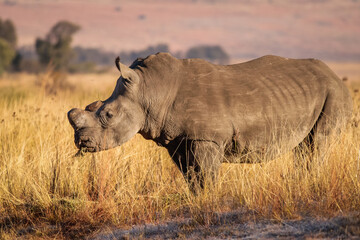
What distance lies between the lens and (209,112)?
4.99 m

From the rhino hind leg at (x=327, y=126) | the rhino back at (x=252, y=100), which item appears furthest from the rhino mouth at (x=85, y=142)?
the rhino hind leg at (x=327, y=126)

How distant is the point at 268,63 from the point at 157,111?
4.62 ft

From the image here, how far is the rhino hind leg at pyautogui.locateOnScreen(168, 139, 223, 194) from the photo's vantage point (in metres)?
5.01

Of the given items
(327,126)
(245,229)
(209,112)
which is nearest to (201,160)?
(209,112)

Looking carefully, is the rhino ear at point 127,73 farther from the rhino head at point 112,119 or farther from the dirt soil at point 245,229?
the dirt soil at point 245,229

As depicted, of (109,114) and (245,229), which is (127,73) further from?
(245,229)

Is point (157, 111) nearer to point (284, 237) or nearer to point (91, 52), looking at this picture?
point (284, 237)

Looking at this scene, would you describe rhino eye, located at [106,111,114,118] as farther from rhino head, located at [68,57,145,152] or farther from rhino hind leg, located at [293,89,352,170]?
rhino hind leg, located at [293,89,352,170]

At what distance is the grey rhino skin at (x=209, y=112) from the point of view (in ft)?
16.4

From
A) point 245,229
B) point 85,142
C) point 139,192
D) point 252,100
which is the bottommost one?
point 139,192

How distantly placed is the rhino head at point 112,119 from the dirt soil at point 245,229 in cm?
83

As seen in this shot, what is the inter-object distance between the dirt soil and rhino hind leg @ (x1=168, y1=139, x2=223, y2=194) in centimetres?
42

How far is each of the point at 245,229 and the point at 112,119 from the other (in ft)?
5.22

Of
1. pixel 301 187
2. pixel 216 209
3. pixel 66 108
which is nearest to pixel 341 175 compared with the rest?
pixel 301 187
